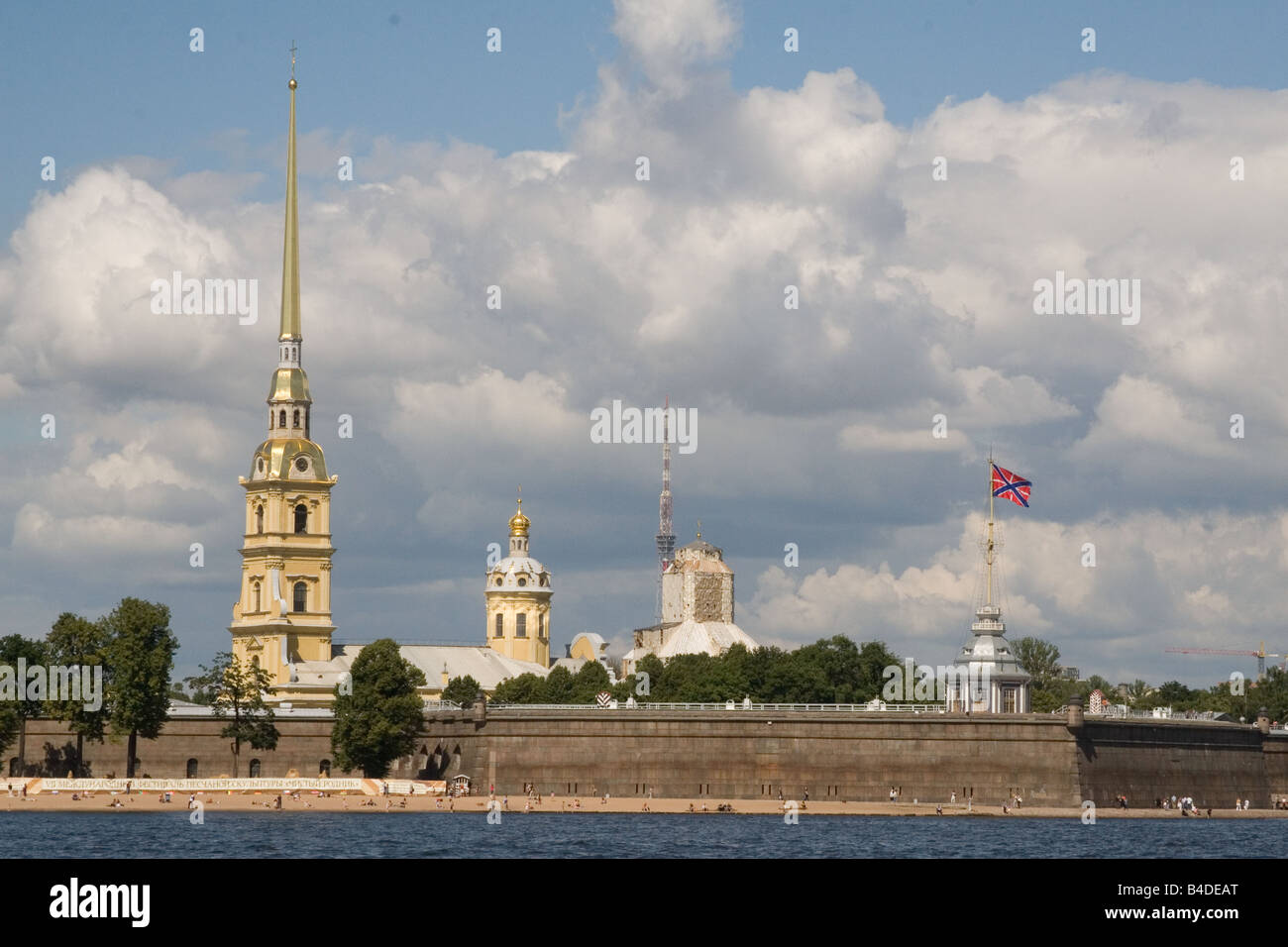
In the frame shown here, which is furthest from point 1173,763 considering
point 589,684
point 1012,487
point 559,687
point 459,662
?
point 459,662

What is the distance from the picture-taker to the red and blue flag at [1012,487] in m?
107

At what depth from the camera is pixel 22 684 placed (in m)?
121

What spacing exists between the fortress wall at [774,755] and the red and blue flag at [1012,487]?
39.5ft

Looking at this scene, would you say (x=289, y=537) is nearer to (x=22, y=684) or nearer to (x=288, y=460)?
(x=288, y=460)

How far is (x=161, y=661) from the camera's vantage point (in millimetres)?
118625

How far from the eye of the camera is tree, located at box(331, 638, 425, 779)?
4734 inches

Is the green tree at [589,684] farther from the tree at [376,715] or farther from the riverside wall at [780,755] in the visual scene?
the tree at [376,715]

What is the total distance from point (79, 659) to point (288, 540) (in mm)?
48165

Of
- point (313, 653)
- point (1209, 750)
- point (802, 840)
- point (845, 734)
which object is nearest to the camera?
point (802, 840)

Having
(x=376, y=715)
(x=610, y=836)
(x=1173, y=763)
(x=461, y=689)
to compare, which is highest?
(x=461, y=689)
